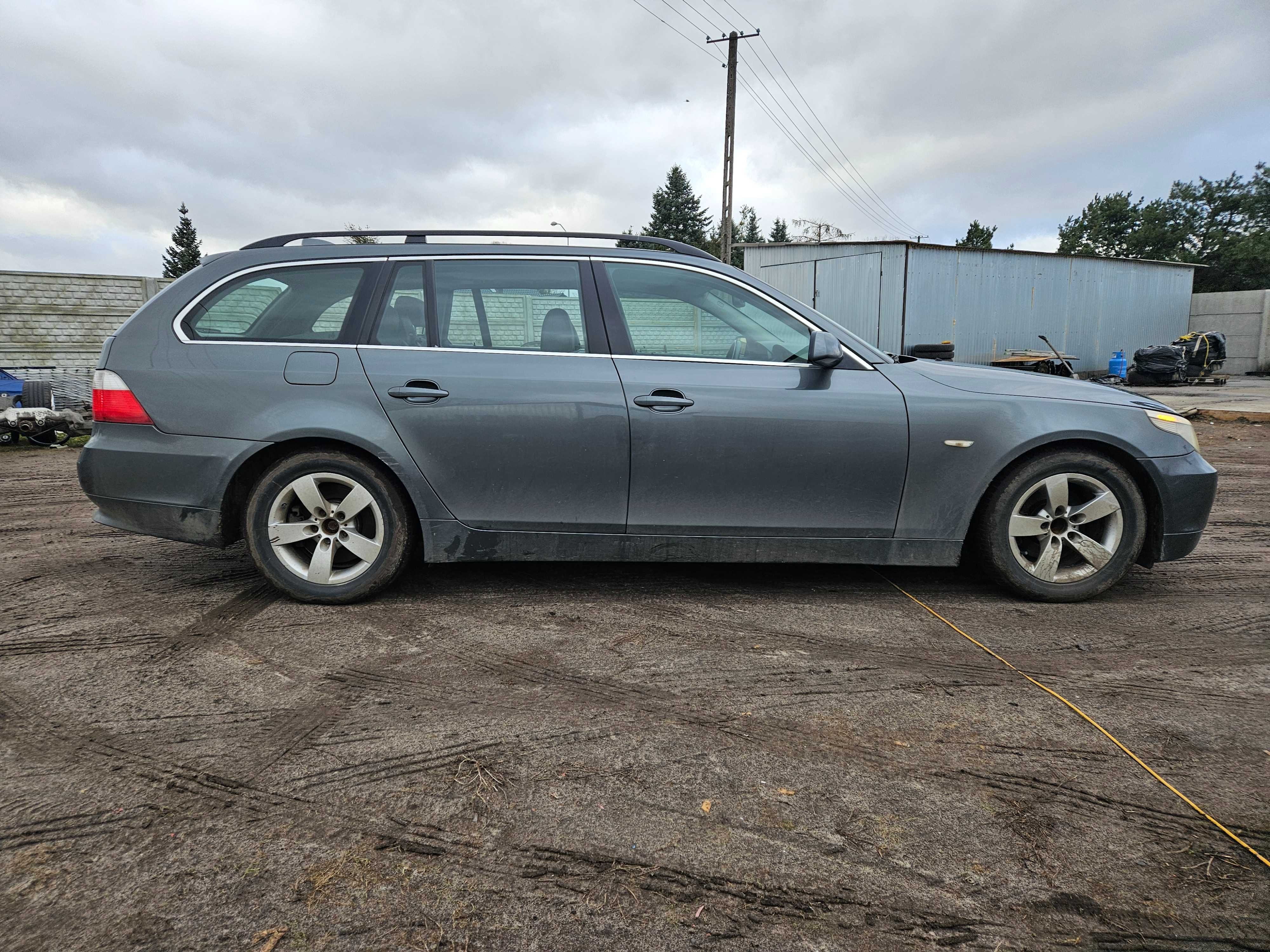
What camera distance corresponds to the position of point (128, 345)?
3.56 metres

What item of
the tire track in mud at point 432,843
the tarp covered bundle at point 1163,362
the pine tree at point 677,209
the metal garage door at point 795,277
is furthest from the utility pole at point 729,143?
the pine tree at point 677,209

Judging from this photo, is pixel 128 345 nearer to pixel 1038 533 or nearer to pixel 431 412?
pixel 431 412

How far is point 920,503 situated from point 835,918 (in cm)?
225

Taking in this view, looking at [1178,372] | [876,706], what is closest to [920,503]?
[876,706]

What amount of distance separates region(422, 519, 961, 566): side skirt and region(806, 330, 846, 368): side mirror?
819 millimetres

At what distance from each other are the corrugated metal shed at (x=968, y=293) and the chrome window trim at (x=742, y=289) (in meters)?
21.1

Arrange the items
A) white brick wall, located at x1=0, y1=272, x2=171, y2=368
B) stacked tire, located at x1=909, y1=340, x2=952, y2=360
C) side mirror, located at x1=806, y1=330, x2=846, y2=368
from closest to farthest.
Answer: side mirror, located at x1=806, y1=330, x2=846, y2=368
stacked tire, located at x1=909, y1=340, x2=952, y2=360
white brick wall, located at x1=0, y1=272, x2=171, y2=368

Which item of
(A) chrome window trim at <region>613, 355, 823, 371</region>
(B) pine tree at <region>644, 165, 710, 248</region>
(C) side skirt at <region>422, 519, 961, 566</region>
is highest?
(B) pine tree at <region>644, 165, 710, 248</region>

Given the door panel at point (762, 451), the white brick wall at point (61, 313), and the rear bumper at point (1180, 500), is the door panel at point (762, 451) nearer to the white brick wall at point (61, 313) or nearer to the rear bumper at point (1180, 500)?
the rear bumper at point (1180, 500)

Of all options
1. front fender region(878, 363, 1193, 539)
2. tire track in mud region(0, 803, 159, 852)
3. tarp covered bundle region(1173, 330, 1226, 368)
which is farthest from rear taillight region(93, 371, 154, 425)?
tarp covered bundle region(1173, 330, 1226, 368)

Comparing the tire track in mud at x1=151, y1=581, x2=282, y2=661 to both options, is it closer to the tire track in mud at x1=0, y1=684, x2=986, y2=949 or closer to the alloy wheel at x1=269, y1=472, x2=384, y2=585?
the alloy wheel at x1=269, y1=472, x2=384, y2=585

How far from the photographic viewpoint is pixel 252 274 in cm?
369

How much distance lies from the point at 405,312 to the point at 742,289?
162cm

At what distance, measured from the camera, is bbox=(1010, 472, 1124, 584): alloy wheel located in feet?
11.7
